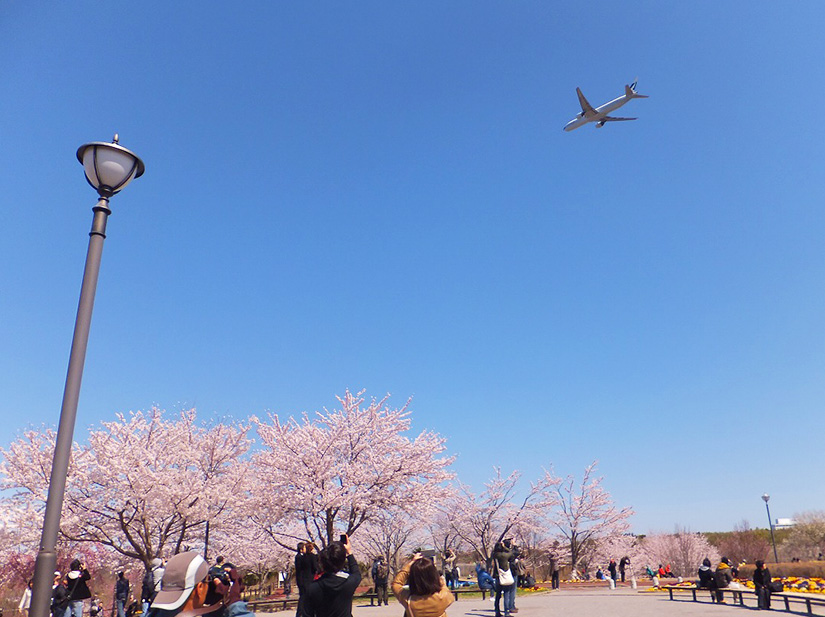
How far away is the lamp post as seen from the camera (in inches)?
167

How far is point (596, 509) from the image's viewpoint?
42812 millimetres

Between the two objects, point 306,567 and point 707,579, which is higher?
point 306,567

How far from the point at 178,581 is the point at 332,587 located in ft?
6.81

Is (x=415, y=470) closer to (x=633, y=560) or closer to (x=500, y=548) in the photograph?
(x=500, y=548)

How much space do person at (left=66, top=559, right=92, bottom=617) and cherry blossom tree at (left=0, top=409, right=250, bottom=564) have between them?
8.88 m

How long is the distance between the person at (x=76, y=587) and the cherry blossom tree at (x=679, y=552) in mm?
47342

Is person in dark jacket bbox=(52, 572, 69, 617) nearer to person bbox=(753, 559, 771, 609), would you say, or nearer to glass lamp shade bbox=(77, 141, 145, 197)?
glass lamp shade bbox=(77, 141, 145, 197)

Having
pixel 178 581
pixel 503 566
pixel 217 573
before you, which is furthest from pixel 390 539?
pixel 178 581

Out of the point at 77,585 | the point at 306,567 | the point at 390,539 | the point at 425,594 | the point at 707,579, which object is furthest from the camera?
the point at 390,539

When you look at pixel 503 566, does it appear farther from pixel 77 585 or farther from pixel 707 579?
pixel 707 579

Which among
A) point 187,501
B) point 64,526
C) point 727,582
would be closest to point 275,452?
point 187,501

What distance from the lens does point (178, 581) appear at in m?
2.99

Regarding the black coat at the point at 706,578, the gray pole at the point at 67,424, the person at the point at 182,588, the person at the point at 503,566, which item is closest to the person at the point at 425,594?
the person at the point at 182,588

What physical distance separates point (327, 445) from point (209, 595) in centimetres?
2154
